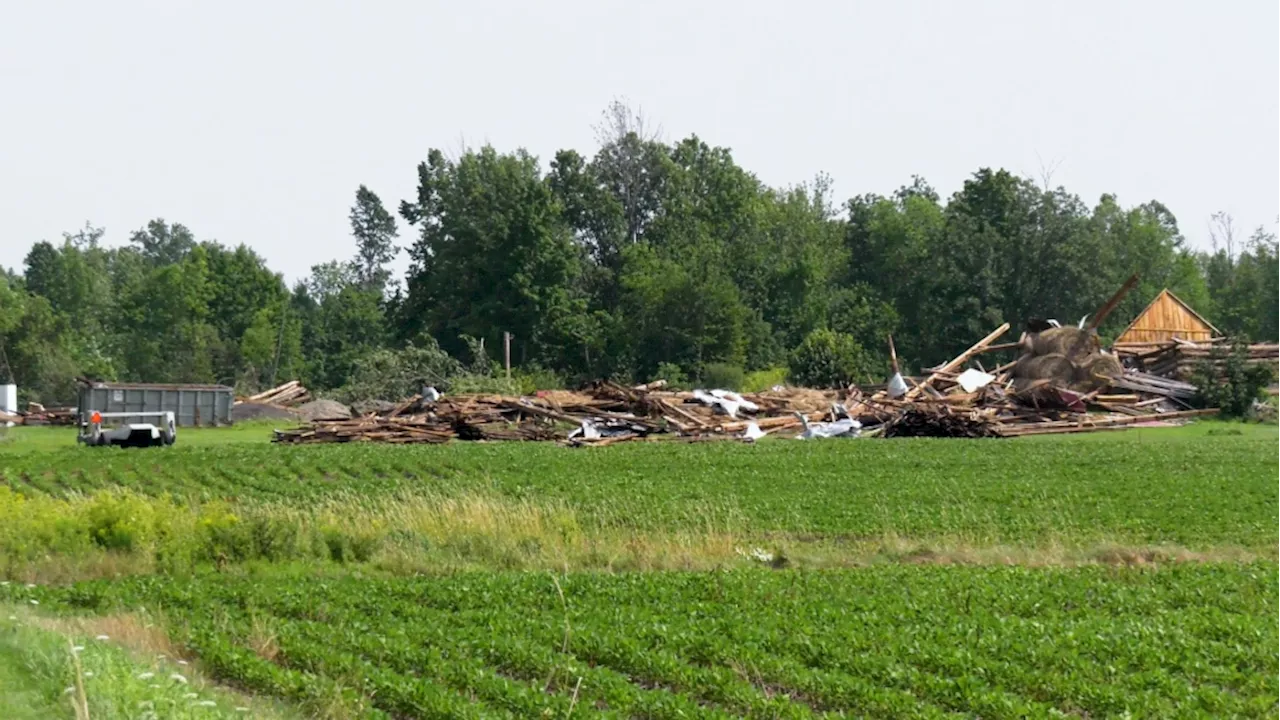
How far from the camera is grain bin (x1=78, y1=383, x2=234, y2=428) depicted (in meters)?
48.4

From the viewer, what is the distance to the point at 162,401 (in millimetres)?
51500

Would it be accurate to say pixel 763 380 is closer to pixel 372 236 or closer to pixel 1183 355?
pixel 1183 355

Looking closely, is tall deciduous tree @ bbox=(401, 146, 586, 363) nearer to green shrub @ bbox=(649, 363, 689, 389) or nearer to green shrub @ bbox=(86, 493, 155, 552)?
green shrub @ bbox=(649, 363, 689, 389)

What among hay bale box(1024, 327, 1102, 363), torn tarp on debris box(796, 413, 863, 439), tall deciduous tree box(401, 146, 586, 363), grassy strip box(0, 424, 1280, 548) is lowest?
grassy strip box(0, 424, 1280, 548)

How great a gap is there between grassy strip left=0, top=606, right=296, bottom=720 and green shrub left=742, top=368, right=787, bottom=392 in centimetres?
5067

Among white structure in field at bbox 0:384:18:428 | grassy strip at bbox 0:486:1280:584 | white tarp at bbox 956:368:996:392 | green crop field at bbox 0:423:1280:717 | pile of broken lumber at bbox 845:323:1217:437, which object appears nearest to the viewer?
green crop field at bbox 0:423:1280:717

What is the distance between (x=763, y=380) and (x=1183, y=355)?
60.0ft

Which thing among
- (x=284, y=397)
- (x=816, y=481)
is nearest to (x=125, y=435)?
→ (x=816, y=481)

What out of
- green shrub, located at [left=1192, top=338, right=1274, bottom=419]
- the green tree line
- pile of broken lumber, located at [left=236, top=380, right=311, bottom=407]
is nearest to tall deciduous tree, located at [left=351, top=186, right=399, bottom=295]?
the green tree line

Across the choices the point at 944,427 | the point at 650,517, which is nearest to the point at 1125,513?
the point at 650,517

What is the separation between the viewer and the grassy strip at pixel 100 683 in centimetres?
878

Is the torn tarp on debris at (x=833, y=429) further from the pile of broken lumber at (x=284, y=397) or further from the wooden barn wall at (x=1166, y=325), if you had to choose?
the pile of broken lumber at (x=284, y=397)

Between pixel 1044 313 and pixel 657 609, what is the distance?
206ft

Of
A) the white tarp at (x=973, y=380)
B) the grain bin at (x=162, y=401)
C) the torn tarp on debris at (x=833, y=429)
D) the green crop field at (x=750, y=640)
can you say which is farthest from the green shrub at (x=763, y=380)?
the green crop field at (x=750, y=640)
